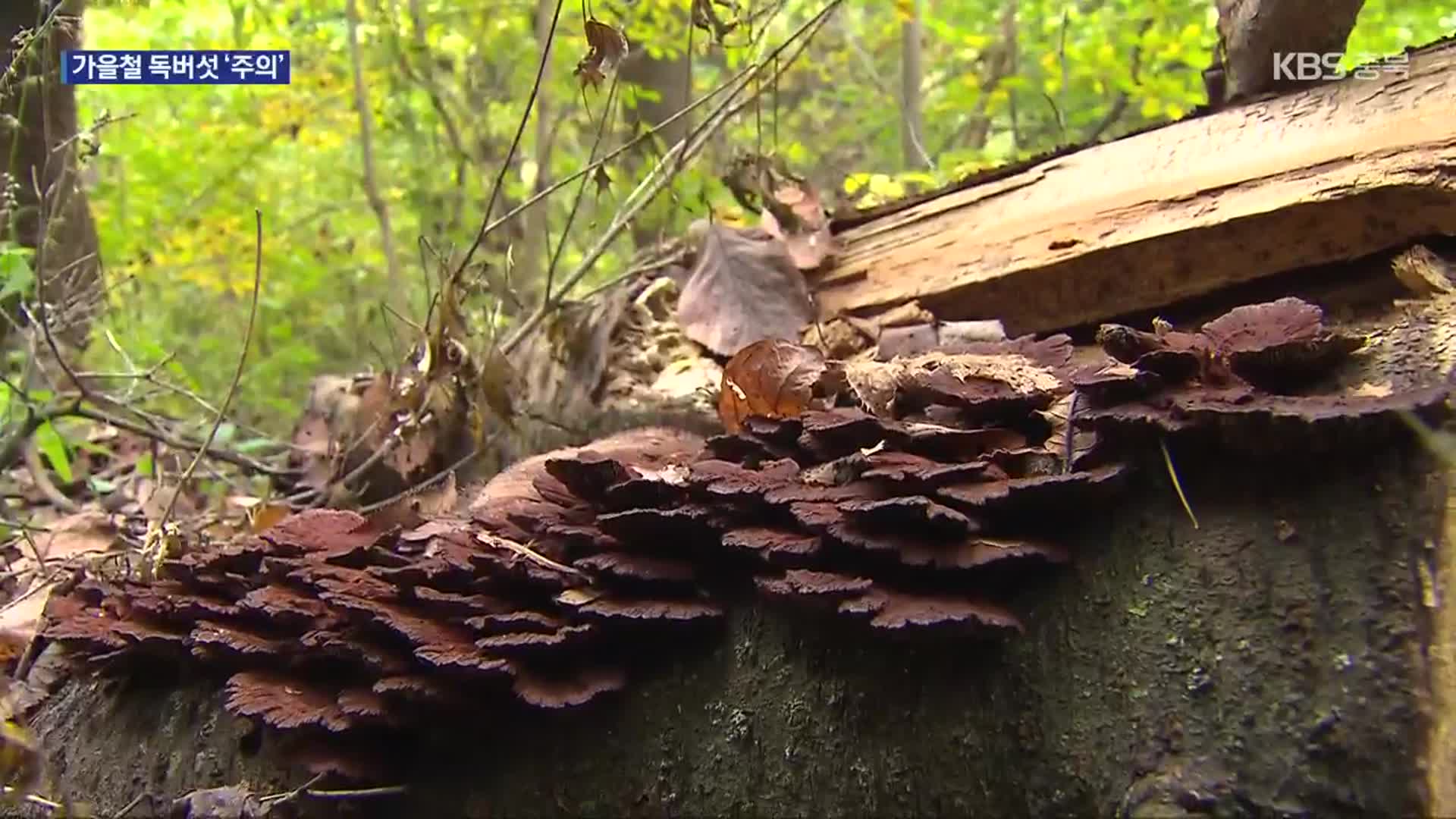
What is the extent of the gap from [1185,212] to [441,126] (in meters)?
7.35

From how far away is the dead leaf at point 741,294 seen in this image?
2.79 meters

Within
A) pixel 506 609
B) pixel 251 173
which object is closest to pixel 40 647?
pixel 506 609

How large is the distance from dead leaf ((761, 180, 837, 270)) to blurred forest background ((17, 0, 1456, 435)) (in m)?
1.77

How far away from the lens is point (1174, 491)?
1346 mm

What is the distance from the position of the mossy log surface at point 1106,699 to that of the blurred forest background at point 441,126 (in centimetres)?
368

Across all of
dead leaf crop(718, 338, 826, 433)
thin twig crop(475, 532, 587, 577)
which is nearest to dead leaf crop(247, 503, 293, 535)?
thin twig crop(475, 532, 587, 577)

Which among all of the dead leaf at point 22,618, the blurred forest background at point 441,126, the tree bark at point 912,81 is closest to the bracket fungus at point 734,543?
the dead leaf at point 22,618

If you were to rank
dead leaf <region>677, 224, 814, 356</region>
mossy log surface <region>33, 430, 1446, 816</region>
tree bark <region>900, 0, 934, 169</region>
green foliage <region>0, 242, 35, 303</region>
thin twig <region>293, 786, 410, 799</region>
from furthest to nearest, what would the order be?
tree bark <region>900, 0, 934, 169</region> < dead leaf <region>677, 224, 814, 356</region> < green foliage <region>0, 242, 35, 303</region> < thin twig <region>293, 786, 410, 799</region> < mossy log surface <region>33, 430, 1446, 816</region>

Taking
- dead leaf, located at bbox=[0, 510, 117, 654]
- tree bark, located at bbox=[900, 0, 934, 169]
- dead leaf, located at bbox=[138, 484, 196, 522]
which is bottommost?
dead leaf, located at bbox=[0, 510, 117, 654]

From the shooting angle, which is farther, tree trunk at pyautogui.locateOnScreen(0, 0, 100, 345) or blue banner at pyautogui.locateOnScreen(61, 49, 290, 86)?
blue banner at pyautogui.locateOnScreen(61, 49, 290, 86)

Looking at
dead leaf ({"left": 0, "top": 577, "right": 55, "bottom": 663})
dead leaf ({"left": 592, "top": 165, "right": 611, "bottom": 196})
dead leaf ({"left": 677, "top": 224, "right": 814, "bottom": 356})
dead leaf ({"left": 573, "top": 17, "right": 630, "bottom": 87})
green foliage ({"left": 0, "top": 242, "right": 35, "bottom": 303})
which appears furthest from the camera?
dead leaf ({"left": 592, "top": 165, "right": 611, "bottom": 196})

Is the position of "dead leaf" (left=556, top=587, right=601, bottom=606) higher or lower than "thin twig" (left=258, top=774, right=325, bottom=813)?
higher

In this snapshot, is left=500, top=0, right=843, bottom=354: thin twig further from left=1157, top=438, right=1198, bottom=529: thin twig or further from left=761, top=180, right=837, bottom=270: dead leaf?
left=1157, top=438, right=1198, bottom=529: thin twig

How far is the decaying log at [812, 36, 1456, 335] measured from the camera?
76.7 inches
